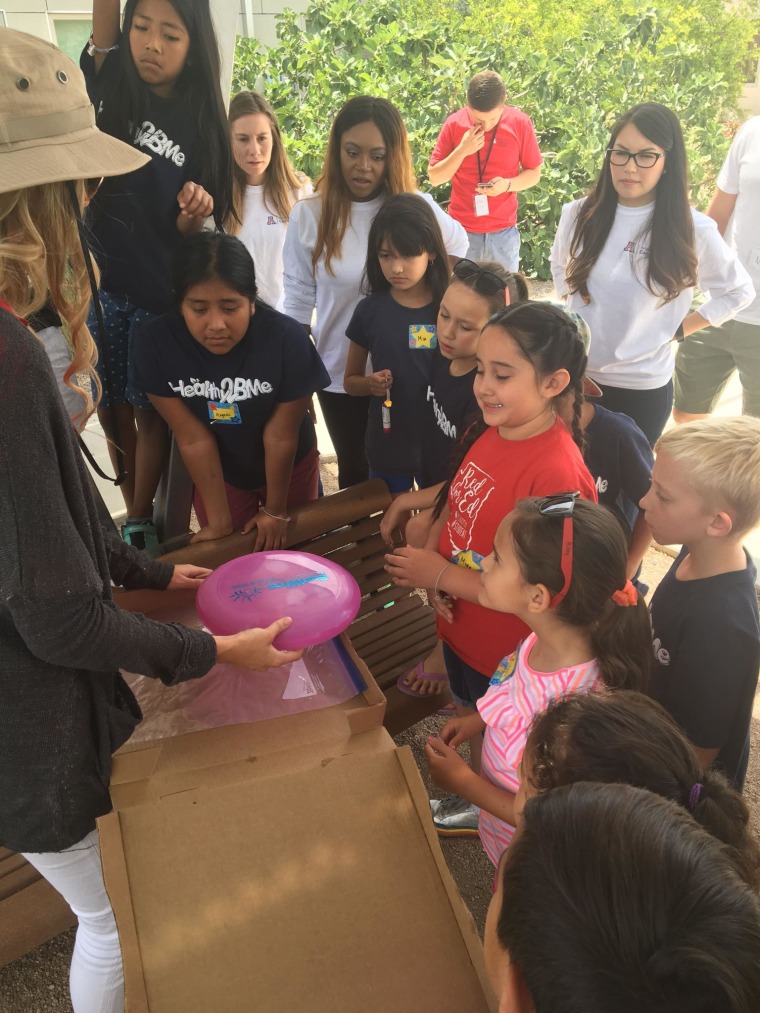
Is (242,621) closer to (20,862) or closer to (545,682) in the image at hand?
(545,682)

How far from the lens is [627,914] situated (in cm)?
72

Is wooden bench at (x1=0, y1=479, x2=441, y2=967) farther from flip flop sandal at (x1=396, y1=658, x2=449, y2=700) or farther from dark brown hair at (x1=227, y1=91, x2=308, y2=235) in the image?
dark brown hair at (x1=227, y1=91, x2=308, y2=235)

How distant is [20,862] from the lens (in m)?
1.94

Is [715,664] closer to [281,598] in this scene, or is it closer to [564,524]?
[564,524]

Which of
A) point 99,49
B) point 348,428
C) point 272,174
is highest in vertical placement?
point 99,49

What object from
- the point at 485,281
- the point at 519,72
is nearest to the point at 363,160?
the point at 485,281

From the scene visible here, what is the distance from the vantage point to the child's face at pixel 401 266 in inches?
107

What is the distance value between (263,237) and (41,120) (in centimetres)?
302

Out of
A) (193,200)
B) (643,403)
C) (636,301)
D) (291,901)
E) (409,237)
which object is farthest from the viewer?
(643,403)

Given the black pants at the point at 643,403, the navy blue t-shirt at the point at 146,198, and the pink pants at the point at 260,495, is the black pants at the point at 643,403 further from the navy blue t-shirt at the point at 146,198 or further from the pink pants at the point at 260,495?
the navy blue t-shirt at the point at 146,198

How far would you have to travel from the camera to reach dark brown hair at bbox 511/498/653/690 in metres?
1.55

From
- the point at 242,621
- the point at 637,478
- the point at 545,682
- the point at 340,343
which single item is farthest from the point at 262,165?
the point at 545,682

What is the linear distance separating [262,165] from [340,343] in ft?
4.93

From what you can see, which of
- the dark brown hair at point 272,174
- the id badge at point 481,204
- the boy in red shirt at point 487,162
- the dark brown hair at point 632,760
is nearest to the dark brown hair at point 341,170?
the dark brown hair at point 272,174
